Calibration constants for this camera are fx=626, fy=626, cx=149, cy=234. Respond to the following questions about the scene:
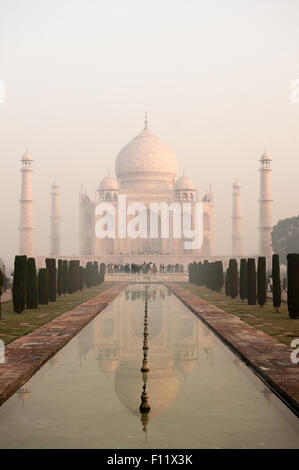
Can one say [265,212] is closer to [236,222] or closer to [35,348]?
[236,222]

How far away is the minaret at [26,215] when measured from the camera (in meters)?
50.6

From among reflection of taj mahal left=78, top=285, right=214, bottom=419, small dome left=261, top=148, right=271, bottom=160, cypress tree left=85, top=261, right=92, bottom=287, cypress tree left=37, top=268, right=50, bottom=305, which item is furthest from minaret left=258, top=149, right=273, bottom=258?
reflection of taj mahal left=78, top=285, right=214, bottom=419

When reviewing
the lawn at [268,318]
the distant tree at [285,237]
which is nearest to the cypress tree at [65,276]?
the lawn at [268,318]

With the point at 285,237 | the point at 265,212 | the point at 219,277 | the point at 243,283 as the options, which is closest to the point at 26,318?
the point at 243,283

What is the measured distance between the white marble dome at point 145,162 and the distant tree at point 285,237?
13275 mm

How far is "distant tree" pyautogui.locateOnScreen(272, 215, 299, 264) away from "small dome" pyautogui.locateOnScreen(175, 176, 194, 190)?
10303mm

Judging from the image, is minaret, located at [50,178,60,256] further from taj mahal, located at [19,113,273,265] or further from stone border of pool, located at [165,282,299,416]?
stone border of pool, located at [165,282,299,416]

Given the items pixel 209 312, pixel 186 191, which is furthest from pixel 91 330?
pixel 186 191

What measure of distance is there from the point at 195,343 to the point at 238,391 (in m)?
3.68

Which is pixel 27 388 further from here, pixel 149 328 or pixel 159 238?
pixel 159 238

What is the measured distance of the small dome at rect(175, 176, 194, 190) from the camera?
57872 millimetres

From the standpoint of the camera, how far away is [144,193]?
5709 centimetres

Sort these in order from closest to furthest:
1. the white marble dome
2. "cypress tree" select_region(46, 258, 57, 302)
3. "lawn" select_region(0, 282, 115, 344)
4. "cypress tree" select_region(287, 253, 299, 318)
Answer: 1. "lawn" select_region(0, 282, 115, 344)
2. "cypress tree" select_region(287, 253, 299, 318)
3. "cypress tree" select_region(46, 258, 57, 302)
4. the white marble dome

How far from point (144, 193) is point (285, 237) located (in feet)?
46.1
